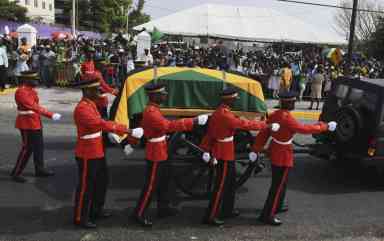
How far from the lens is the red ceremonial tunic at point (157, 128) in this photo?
17.7 ft

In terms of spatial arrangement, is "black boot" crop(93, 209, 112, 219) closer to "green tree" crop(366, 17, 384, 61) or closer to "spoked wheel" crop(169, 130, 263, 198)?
"spoked wheel" crop(169, 130, 263, 198)

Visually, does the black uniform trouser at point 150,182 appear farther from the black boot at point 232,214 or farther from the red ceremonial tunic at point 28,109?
the red ceremonial tunic at point 28,109

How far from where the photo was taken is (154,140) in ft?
18.1

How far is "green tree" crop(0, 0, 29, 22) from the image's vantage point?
174 feet

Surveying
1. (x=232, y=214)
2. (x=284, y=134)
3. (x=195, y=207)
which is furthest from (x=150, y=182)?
(x=284, y=134)

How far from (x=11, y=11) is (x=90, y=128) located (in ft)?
180

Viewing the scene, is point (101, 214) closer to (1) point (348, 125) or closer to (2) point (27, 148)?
(2) point (27, 148)

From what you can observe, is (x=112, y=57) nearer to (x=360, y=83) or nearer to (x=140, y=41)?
(x=140, y=41)

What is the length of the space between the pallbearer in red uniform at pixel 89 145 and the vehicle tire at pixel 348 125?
347 centimetres

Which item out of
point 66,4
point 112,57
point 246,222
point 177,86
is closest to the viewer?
point 246,222

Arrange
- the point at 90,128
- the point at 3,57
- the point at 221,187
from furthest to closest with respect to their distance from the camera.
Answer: the point at 3,57, the point at 221,187, the point at 90,128

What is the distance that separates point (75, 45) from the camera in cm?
2319

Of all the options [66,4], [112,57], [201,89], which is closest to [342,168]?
[201,89]

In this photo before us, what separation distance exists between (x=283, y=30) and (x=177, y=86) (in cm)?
1483
